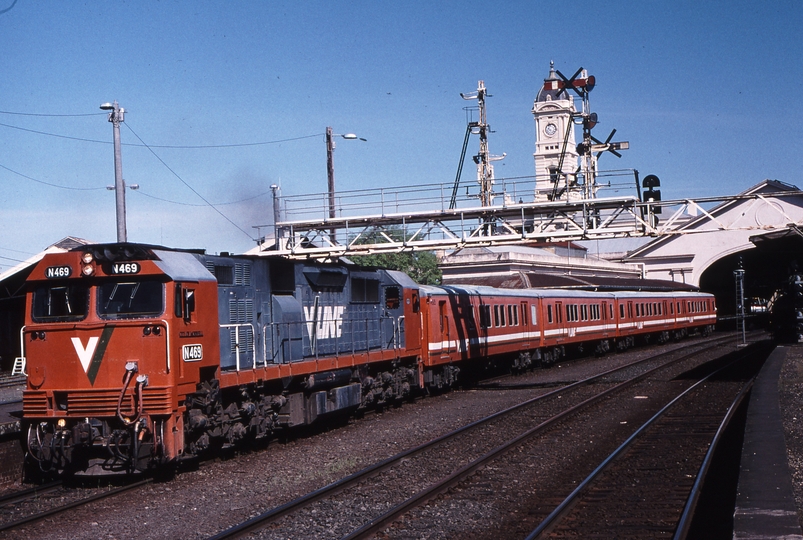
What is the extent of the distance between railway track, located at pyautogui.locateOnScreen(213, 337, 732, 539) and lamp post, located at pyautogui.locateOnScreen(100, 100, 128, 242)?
1085cm

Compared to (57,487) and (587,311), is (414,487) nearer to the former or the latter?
(57,487)

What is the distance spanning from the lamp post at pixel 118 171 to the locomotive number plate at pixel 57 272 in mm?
9790

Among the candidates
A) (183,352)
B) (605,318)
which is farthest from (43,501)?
(605,318)

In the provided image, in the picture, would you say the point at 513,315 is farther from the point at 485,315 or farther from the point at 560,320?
the point at 560,320

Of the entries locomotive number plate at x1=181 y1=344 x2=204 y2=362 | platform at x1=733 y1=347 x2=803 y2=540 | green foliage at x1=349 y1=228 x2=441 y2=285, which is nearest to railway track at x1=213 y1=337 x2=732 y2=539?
locomotive number plate at x1=181 y1=344 x2=204 y2=362

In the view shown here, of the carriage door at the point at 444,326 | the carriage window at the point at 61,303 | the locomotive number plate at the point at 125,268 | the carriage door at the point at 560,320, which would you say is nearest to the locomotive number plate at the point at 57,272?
the carriage window at the point at 61,303

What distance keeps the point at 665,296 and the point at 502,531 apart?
44182mm

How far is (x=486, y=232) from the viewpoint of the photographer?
86.0 ft

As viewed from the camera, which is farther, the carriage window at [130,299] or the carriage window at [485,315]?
the carriage window at [485,315]

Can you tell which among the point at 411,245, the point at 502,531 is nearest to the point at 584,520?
the point at 502,531

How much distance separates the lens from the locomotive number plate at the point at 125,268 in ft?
38.5

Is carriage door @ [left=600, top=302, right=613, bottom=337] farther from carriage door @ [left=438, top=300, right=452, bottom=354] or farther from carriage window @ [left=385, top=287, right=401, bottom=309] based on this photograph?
carriage window @ [left=385, top=287, right=401, bottom=309]

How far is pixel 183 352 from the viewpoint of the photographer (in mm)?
11844

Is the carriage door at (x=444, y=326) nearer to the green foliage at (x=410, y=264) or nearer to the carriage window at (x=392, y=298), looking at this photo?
the carriage window at (x=392, y=298)
